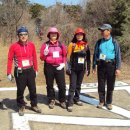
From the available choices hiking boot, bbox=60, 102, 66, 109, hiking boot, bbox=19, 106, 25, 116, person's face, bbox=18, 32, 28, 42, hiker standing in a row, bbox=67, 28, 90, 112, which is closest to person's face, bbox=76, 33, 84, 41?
hiker standing in a row, bbox=67, 28, 90, 112

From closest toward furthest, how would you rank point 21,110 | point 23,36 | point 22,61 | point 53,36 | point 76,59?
1. point 23,36
2. point 22,61
3. point 53,36
4. point 21,110
5. point 76,59

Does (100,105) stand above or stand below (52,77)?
below

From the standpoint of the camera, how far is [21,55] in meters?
7.20

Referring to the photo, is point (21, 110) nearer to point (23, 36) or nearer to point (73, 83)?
point (73, 83)

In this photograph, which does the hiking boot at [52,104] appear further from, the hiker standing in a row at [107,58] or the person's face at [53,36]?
the person's face at [53,36]

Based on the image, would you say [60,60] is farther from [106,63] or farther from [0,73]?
[0,73]

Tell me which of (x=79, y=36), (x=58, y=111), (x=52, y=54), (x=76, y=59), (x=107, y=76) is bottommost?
(x=58, y=111)

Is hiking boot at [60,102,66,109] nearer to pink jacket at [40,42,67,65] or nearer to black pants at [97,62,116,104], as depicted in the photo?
black pants at [97,62,116,104]

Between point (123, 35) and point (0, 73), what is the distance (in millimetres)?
6318

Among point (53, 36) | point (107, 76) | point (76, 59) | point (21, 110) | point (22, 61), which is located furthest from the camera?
point (107, 76)

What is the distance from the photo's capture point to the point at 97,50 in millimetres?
7809

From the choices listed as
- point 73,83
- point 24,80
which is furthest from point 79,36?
point 24,80

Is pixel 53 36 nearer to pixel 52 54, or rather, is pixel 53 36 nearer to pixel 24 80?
pixel 52 54

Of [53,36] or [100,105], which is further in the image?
[100,105]
